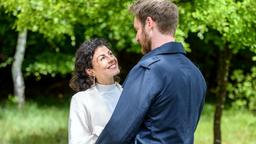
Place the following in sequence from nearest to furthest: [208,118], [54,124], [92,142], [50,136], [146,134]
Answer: [146,134] → [92,142] → [50,136] → [54,124] → [208,118]

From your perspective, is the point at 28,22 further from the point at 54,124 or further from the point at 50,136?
the point at 54,124

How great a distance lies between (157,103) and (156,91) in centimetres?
6

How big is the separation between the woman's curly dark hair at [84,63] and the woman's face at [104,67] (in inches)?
1.6

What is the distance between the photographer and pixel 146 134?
254 centimetres

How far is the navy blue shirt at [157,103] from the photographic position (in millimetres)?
2471

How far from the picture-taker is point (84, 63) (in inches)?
133

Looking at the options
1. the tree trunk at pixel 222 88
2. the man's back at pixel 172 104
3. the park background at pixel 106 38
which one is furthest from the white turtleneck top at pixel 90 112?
the tree trunk at pixel 222 88

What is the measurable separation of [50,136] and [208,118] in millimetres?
3866

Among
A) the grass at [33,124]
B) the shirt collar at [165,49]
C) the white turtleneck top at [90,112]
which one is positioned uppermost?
the shirt collar at [165,49]

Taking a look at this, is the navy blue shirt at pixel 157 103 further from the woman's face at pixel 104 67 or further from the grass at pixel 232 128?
the grass at pixel 232 128

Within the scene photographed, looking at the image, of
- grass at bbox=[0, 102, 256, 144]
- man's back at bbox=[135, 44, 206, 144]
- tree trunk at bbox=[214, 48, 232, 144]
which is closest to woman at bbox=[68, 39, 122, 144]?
man's back at bbox=[135, 44, 206, 144]

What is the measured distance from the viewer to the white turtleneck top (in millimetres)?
3168

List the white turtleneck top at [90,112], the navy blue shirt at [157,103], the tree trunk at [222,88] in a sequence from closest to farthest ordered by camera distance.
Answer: the navy blue shirt at [157,103] → the white turtleneck top at [90,112] → the tree trunk at [222,88]

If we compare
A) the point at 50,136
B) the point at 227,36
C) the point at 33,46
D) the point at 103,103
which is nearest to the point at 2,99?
the point at 33,46
